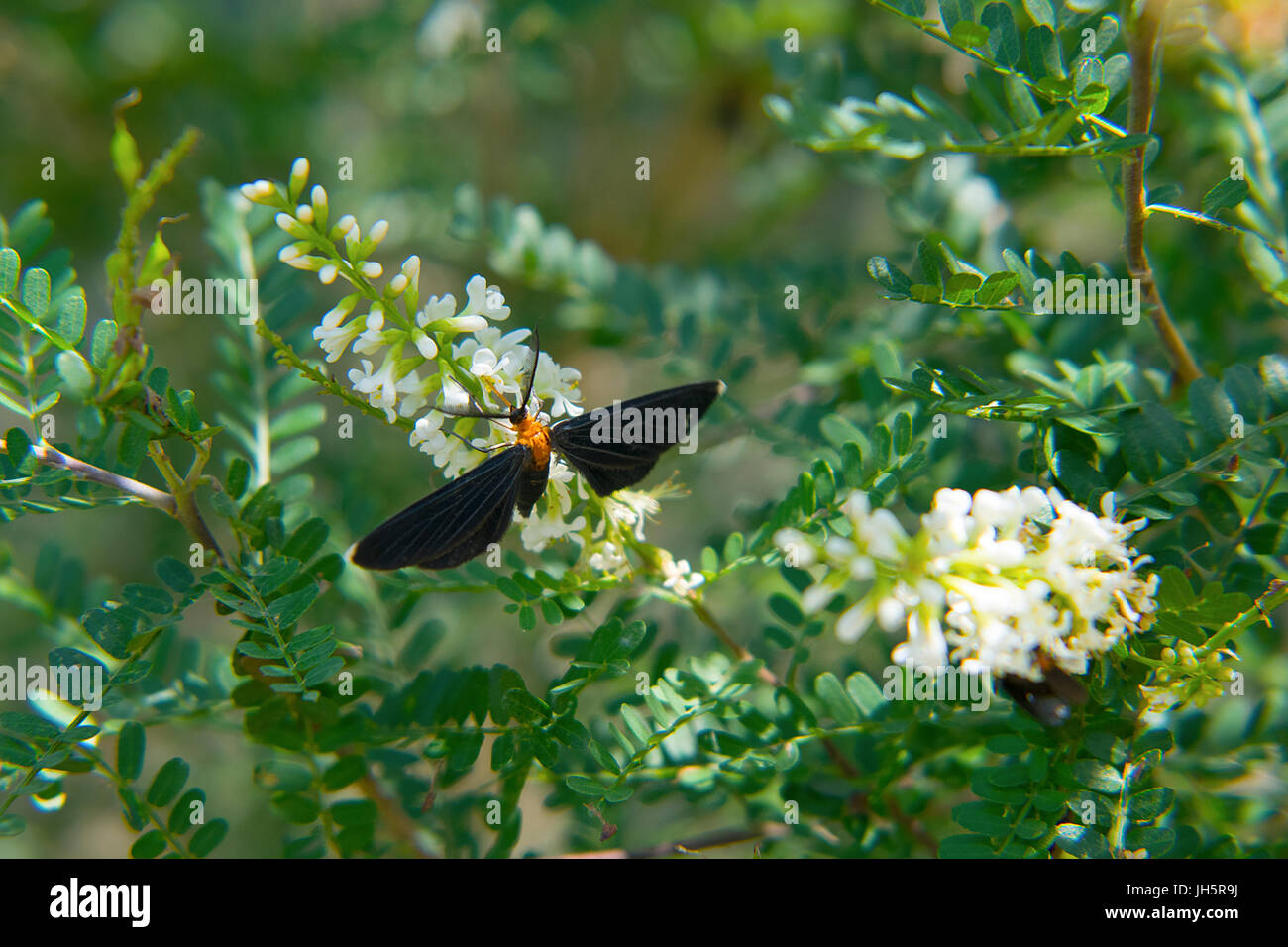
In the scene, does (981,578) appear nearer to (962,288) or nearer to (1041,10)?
(962,288)

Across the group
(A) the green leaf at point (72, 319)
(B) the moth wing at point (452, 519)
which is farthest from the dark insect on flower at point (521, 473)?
(A) the green leaf at point (72, 319)

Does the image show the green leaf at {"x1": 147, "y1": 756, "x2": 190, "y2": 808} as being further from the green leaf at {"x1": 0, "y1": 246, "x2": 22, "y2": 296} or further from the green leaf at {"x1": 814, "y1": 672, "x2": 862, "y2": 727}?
the green leaf at {"x1": 814, "y1": 672, "x2": 862, "y2": 727}

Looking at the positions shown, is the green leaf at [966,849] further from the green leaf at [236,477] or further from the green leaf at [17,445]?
the green leaf at [17,445]

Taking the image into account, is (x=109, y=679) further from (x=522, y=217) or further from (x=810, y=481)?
(x=522, y=217)

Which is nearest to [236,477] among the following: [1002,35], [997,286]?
[997,286]

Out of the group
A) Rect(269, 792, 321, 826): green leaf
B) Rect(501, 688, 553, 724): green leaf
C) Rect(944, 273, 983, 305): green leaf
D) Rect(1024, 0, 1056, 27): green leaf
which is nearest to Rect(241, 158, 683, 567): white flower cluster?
Rect(501, 688, 553, 724): green leaf
